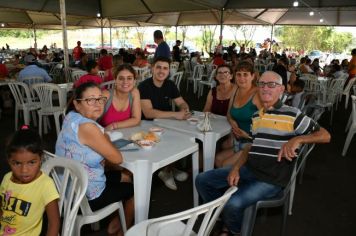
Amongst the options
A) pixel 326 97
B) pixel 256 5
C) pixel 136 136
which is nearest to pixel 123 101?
pixel 136 136

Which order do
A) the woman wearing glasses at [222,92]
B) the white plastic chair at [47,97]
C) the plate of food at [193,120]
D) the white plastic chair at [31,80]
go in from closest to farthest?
the plate of food at [193,120] → the woman wearing glasses at [222,92] → the white plastic chair at [47,97] → the white plastic chair at [31,80]

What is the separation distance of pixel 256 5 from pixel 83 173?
11.0 metres

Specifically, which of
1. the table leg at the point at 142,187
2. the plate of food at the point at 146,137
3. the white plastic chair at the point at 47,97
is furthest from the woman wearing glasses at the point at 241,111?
the white plastic chair at the point at 47,97

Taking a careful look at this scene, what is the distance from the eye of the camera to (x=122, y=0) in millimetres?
12508

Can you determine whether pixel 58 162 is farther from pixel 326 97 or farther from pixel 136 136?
Result: pixel 326 97

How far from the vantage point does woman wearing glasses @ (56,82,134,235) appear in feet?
5.77

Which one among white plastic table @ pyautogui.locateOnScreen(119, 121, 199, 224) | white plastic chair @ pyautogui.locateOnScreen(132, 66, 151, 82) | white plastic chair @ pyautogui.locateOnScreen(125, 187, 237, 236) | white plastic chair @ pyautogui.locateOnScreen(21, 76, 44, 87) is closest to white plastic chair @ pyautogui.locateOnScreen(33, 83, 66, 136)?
white plastic chair @ pyautogui.locateOnScreen(21, 76, 44, 87)

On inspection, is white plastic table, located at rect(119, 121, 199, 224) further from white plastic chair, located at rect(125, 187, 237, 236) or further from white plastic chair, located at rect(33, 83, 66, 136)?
white plastic chair, located at rect(33, 83, 66, 136)

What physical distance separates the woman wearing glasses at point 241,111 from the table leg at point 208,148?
0.20 metres

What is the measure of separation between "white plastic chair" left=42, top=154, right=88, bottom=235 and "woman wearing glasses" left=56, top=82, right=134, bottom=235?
14 centimetres

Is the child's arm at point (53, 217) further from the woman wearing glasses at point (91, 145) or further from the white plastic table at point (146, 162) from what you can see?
the white plastic table at point (146, 162)

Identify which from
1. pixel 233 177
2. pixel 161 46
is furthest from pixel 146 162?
pixel 161 46

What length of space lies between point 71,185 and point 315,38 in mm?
28420

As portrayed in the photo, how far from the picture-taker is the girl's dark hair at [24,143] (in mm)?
1385
